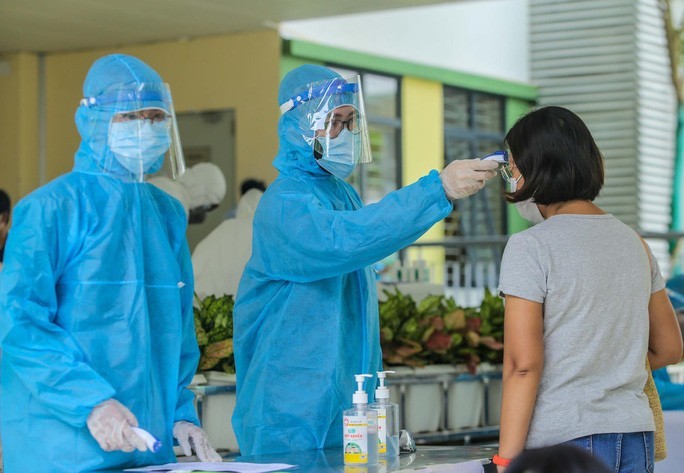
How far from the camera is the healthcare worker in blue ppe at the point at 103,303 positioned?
100 inches

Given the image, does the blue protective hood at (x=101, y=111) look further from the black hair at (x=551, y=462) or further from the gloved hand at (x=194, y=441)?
the black hair at (x=551, y=462)

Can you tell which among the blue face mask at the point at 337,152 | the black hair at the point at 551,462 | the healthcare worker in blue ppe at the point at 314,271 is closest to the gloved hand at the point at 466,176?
the healthcare worker in blue ppe at the point at 314,271

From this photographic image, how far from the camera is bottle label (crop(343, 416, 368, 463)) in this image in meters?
2.85

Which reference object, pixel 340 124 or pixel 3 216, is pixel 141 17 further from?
pixel 340 124

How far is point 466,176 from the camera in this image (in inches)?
114

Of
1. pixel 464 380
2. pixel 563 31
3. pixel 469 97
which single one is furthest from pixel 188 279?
pixel 563 31

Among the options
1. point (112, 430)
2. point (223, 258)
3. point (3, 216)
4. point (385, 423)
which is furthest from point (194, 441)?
point (223, 258)

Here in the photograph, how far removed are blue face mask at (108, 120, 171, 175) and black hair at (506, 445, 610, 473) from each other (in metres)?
1.51

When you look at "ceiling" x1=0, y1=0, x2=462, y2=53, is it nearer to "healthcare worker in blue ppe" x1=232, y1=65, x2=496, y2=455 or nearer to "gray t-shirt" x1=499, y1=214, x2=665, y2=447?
"healthcare worker in blue ppe" x1=232, y1=65, x2=496, y2=455

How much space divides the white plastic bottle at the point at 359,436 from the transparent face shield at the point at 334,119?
69cm

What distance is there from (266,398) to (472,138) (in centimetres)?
1089

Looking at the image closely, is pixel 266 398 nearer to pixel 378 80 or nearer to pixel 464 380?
pixel 464 380

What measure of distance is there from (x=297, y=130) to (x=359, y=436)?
0.93 meters

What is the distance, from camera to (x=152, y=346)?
2867mm
